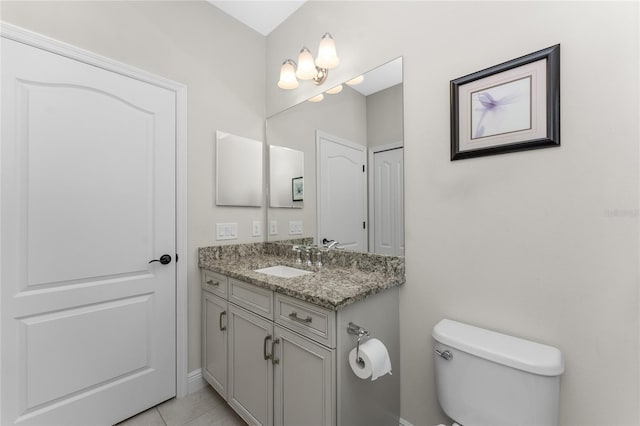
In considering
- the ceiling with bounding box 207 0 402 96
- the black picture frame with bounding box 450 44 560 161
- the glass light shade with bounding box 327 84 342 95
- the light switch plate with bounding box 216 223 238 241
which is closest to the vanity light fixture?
the glass light shade with bounding box 327 84 342 95

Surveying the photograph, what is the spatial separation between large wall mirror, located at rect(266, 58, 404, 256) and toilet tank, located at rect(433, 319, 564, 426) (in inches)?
19.6

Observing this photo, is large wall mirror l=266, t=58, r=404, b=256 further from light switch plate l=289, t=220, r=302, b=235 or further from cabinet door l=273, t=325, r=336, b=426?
cabinet door l=273, t=325, r=336, b=426

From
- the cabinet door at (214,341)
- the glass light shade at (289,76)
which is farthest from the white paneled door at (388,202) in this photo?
the cabinet door at (214,341)

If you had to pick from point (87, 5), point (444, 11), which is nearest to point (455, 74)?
point (444, 11)

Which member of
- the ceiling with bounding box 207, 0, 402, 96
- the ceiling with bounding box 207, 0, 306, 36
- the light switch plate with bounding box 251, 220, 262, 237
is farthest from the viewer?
the light switch plate with bounding box 251, 220, 262, 237

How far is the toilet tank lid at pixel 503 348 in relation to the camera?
34.5 inches

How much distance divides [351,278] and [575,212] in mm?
906

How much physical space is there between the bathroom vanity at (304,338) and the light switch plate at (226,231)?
0.90ft

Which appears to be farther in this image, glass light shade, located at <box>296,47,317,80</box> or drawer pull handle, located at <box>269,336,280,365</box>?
glass light shade, located at <box>296,47,317,80</box>

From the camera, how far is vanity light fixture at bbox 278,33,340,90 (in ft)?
5.24

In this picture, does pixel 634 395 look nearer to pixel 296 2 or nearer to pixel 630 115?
pixel 630 115

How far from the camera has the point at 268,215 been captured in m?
2.21

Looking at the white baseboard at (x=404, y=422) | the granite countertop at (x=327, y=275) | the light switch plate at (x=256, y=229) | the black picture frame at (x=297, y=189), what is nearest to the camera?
the granite countertop at (x=327, y=275)

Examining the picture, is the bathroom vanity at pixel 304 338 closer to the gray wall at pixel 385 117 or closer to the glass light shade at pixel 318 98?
the gray wall at pixel 385 117
